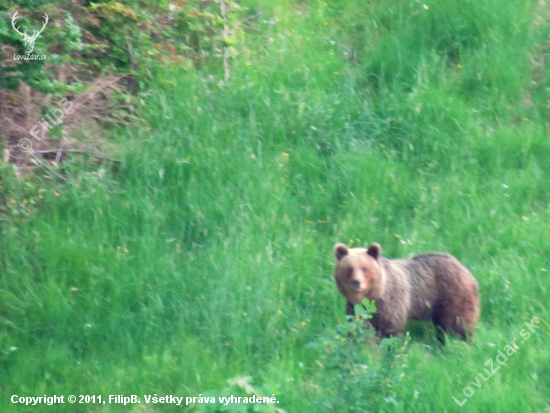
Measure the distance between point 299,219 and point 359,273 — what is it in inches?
59.1

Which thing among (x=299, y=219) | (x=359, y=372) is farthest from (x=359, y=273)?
(x=299, y=219)

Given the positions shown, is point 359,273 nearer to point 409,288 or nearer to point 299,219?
point 409,288

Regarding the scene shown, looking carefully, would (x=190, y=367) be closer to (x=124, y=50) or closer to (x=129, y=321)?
(x=129, y=321)

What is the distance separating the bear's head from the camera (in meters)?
6.78

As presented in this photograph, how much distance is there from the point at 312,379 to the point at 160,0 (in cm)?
525

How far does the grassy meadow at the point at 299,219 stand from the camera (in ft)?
20.7

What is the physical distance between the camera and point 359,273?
677cm

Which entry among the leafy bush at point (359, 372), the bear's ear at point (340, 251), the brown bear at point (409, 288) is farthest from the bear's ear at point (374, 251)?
the leafy bush at point (359, 372)

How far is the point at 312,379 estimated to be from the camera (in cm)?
636

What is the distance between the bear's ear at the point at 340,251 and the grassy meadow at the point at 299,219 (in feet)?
A: 1.52

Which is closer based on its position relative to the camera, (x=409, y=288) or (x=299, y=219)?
(x=409, y=288)

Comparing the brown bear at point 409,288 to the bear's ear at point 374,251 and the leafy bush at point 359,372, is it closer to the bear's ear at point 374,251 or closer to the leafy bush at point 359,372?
the bear's ear at point 374,251

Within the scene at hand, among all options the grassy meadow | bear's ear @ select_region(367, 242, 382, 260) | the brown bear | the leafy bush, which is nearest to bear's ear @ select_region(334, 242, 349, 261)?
the brown bear

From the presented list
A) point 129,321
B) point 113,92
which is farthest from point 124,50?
point 129,321
